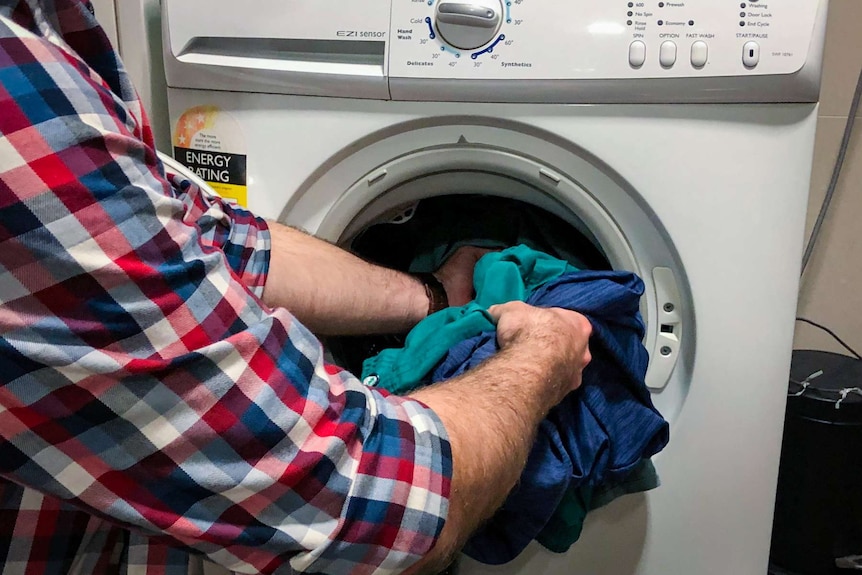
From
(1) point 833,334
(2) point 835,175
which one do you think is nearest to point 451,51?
(2) point 835,175

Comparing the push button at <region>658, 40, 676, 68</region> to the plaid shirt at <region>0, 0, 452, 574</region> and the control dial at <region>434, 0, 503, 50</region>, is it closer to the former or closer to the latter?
the control dial at <region>434, 0, 503, 50</region>

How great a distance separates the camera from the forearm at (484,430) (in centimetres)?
50

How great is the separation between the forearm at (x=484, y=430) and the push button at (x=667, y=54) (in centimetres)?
29

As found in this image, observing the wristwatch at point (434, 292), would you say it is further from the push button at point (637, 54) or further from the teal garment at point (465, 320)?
the push button at point (637, 54)

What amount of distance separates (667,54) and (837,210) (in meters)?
0.71

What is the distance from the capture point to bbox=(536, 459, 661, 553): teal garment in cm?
74

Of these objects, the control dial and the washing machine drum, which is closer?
the control dial

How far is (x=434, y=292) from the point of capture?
2.96 ft

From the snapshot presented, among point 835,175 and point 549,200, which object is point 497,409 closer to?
point 549,200

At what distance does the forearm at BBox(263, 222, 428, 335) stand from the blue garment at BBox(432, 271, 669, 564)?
5.4 inches

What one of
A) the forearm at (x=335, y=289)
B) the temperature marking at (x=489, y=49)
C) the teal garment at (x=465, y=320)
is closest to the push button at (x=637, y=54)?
the temperature marking at (x=489, y=49)

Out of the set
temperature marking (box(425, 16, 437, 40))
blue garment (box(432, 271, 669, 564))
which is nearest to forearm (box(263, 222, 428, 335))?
blue garment (box(432, 271, 669, 564))

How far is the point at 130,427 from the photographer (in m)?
0.40

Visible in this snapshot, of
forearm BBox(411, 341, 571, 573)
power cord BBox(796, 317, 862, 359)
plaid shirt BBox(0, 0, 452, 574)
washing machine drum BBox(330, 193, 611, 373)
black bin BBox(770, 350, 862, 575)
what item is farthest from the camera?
power cord BBox(796, 317, 862, 359)
